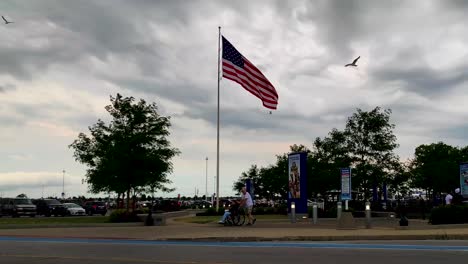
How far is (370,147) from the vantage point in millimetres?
40219

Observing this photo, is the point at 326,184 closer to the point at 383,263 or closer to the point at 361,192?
the point at 361,192

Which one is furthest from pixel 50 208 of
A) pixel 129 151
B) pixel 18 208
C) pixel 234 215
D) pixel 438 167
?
pixel 438 167

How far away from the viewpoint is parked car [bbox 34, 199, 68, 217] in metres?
49.9

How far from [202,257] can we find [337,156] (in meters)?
29.8

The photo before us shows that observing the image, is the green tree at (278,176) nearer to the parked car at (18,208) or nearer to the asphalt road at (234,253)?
the parked car at (18,208)

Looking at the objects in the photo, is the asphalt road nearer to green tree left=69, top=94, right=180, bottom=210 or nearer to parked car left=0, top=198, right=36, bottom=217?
green tree left=69, top=94, right=180, bottom=210

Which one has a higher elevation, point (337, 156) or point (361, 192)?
point (337, 156)

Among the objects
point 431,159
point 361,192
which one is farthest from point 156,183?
point 431,159

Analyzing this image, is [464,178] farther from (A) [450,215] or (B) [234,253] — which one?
(B) [234,253]

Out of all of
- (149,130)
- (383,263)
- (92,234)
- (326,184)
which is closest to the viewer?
(383,263)

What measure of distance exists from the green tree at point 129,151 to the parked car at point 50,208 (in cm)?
1538

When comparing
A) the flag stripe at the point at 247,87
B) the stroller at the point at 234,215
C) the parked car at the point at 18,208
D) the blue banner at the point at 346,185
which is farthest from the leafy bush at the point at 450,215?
the parked car at the point at 18,208

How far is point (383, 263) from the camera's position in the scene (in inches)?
464

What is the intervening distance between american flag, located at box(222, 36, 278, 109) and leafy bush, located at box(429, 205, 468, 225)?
468 inches
